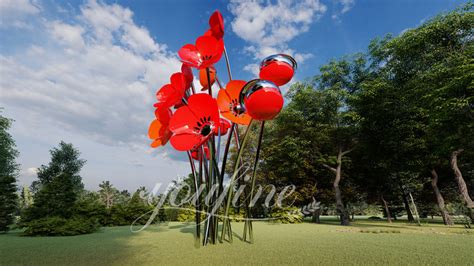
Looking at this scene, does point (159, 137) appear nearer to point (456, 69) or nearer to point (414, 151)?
point (456, 69)

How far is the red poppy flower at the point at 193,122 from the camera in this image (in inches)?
126

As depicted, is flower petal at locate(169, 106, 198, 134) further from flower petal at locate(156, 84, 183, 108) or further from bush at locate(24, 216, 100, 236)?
bush at locate(24, 216, 100, 236)

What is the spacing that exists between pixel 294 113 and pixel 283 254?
11800mm

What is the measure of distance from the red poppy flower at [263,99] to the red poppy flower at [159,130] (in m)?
1.60

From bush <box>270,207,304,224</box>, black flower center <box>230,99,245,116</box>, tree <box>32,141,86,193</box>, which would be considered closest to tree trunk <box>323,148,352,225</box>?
bush <box>270,207,304,224</box>

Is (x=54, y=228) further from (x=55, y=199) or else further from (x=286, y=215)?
(x=286, y=215)

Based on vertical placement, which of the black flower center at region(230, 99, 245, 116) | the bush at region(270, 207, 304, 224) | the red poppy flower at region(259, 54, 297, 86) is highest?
the red poppy flower at region(259, 54, 297, 86)

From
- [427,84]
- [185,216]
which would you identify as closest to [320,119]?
[427,84]

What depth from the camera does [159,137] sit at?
12.9 ft

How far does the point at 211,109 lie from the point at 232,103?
2.04ft

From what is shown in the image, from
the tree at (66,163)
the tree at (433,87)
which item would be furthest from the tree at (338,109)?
the tree at (66,163)

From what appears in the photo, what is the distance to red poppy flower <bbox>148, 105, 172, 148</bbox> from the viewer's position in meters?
3.83

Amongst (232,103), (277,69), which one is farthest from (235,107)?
(277,69)

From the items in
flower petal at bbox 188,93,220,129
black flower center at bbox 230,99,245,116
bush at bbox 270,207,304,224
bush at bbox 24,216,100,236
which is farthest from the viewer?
bush at bbox 270,207,304,224
